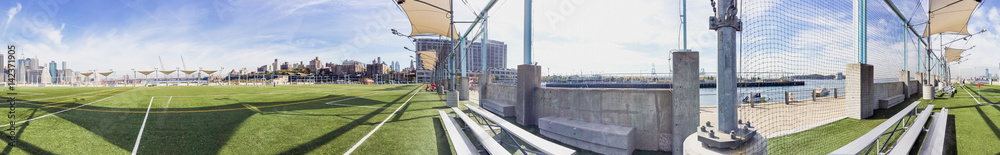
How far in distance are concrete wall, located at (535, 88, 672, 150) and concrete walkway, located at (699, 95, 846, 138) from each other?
1.49m

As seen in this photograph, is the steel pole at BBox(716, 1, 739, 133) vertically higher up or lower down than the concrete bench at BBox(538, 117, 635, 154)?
higher up

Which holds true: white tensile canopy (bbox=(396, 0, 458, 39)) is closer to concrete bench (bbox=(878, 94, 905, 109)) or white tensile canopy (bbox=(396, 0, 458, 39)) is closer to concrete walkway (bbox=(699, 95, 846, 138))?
concrete walkway (bbox=(699, 95, 846, 138))

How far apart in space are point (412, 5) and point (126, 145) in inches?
343

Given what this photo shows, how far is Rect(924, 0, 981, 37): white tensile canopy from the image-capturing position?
10.9 meters

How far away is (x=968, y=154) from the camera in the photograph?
3.42m

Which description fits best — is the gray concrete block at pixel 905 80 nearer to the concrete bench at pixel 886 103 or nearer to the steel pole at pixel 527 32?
the concrete bench at pixel 886 103

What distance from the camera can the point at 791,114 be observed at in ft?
20.5

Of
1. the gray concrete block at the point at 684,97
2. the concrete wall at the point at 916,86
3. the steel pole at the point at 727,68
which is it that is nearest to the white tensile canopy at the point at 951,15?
the concrete wall at the point at 916,86

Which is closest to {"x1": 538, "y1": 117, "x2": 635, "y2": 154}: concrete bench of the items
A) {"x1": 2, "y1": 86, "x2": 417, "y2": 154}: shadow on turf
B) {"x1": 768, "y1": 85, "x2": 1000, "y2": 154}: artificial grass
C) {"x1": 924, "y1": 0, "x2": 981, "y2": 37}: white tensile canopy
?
{"x1": 768, "y1": 85, "x2": 1000, "y2": 154}: artificial grass

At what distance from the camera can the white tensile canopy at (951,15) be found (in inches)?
428

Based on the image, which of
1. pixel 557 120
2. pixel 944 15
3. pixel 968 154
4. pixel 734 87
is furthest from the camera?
pixel 944 15

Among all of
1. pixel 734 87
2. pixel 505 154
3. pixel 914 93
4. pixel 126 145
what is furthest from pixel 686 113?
pixel 914 93

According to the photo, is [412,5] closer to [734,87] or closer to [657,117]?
[657,117]

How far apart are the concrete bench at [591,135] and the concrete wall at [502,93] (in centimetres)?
235
